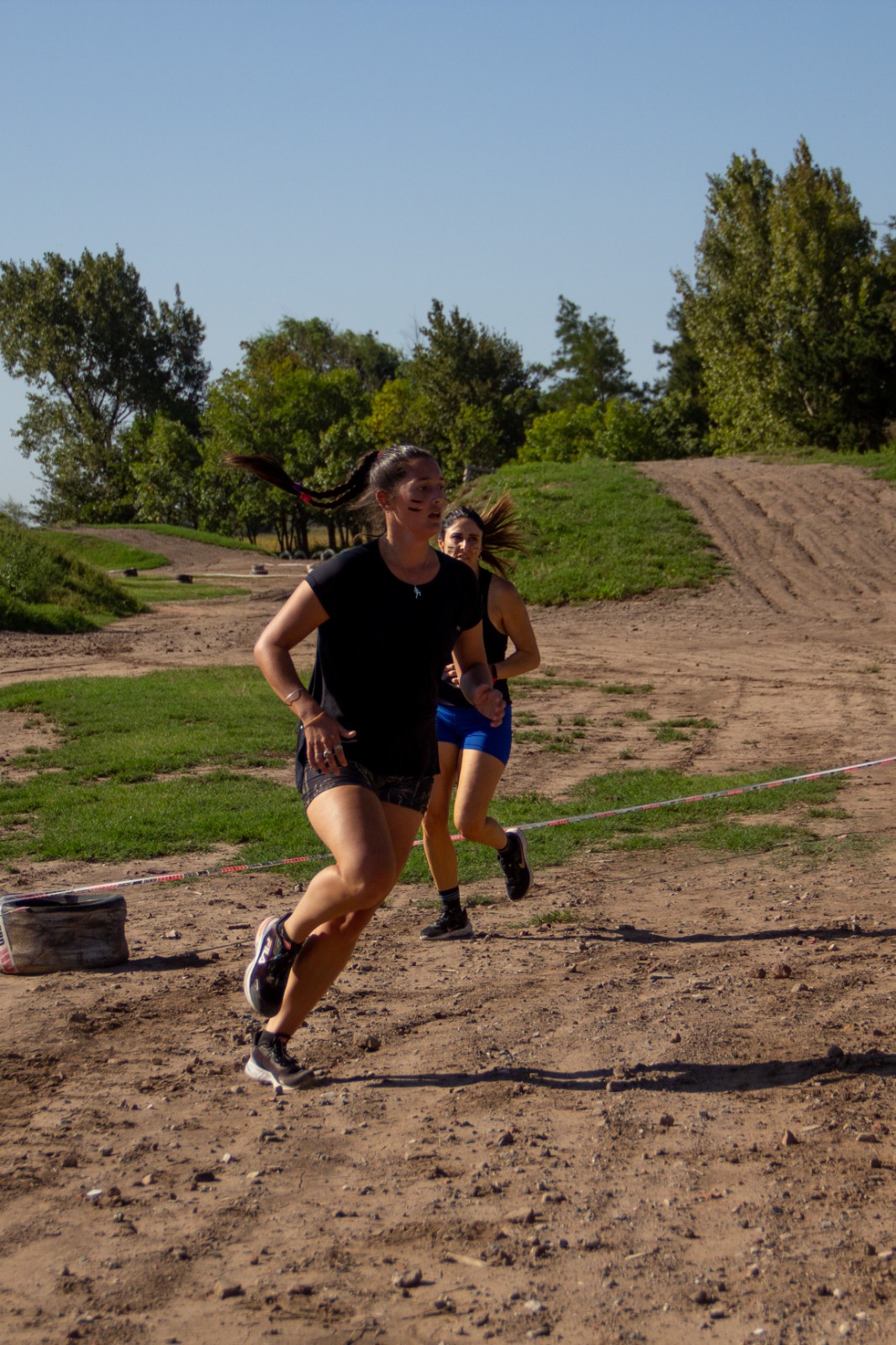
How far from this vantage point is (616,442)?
189 feet

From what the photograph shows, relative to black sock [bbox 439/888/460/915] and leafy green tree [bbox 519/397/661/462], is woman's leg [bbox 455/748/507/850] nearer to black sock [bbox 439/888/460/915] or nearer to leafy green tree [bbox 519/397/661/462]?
black sock [bbox 439/888/460/915]

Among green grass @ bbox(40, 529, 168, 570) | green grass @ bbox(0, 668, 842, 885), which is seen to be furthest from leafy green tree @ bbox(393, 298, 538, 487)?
green grass @ bbox(0, 668, 842, 885)

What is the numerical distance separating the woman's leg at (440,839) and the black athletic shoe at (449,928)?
126 millimetres

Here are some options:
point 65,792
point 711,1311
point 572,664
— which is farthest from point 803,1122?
point 572,664

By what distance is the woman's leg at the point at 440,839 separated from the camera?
6133 mm

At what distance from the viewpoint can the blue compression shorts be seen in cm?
630

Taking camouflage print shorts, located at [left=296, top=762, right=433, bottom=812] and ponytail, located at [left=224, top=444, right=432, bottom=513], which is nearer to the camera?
camouflage print shorts, located at [left=296, top=762, right=433, bottom=812]

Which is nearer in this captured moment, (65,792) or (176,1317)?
(176,1317)

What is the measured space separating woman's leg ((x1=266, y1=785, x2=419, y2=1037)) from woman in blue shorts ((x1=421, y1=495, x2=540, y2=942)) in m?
1.75

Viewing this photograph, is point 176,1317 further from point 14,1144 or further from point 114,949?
point 114,949

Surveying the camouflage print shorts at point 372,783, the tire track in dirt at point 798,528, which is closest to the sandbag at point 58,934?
the camouflage print shorts at point 372,783

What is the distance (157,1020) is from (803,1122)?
8.45 feet

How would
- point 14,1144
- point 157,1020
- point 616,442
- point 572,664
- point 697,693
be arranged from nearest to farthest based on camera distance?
point 14,1144 < point 157,1020 < point 697,693 < point 572,664 < point 616,442

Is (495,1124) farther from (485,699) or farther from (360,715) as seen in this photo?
(485,699)
